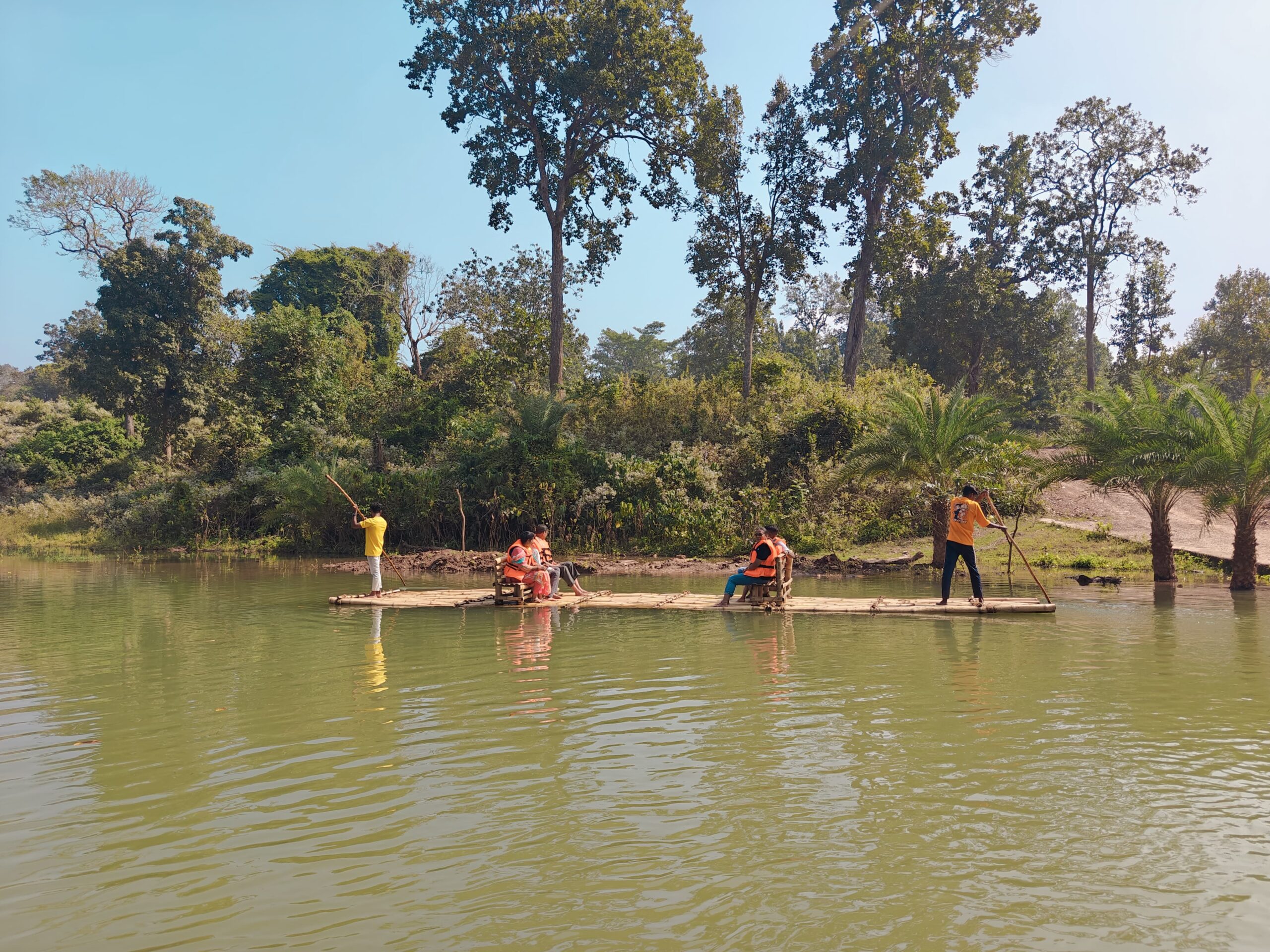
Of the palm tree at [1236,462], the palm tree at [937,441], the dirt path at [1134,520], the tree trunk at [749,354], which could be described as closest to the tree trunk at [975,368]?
the tree trunk at [749,354]

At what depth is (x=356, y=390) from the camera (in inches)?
1433

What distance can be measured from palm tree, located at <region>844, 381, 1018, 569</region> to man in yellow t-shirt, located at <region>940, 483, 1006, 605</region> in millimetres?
5861

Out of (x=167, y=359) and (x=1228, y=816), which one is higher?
(x=167, y=359)

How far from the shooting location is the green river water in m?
4.61

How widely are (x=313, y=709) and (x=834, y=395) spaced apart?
23.9m

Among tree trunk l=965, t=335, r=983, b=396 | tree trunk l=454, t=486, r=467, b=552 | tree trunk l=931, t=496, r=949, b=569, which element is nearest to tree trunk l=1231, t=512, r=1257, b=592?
tree trunk l=931, t=496, r=949, b=569

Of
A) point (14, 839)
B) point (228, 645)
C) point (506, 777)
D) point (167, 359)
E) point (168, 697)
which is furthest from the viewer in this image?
point (167, 359)

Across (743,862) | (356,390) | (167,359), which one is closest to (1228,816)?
(743,862)

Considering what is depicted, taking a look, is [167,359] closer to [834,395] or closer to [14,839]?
[834,395]

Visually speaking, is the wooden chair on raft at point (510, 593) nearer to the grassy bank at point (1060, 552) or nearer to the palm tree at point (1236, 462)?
the grassy bank at point (1060, 552)

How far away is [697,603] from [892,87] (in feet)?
86.7

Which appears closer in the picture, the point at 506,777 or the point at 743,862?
the point at 743,862

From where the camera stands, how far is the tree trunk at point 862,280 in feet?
112

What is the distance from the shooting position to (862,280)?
34844 millimetres
